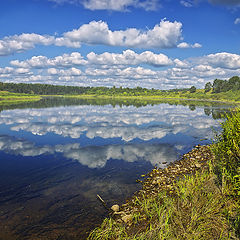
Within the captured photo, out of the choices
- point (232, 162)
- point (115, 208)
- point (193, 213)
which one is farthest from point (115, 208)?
point (232, 162)

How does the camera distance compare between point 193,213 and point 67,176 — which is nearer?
point 193,213

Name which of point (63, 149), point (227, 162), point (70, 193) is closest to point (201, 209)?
point (227, 162)

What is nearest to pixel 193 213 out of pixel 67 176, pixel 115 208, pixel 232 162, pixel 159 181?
pixel 232 162

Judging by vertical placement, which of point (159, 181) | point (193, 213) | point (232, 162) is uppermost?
point (232, 162)

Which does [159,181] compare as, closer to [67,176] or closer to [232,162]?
[232,162]

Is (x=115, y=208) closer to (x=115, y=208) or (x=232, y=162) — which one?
(x=115, y=208)

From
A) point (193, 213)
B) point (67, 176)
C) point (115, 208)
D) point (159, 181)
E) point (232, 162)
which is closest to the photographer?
point (193, 213)

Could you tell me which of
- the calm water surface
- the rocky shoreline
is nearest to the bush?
the calm water surface

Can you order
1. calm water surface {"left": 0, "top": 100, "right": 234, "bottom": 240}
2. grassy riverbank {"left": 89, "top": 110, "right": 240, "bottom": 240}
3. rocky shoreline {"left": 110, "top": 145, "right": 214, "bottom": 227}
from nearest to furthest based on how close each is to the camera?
grassy riverbank {"left": 89, "top": 110, "right": 240, "bottom": 240}, calm water surface {"left": 0, "top": 100, "right": 234, "bottom": 240}, rocky shoreline {"left": 110, "top": 145, "right": 214, "bottom": 227}

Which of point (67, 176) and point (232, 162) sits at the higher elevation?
point (232, 162)

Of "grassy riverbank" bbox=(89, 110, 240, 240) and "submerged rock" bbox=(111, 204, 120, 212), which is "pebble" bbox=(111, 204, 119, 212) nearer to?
"submerged rock" bbox=(111, 204, 120, 212)

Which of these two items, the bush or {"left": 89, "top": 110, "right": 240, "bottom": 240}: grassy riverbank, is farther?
the bush

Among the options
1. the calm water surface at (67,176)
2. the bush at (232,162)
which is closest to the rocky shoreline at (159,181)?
the calm water surface at (67,176)

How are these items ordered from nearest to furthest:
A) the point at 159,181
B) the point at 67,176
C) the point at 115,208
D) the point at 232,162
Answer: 1. the point at 232,162
2. the point at 115,208
3. the point at 159,181
4. the point at 67,176
